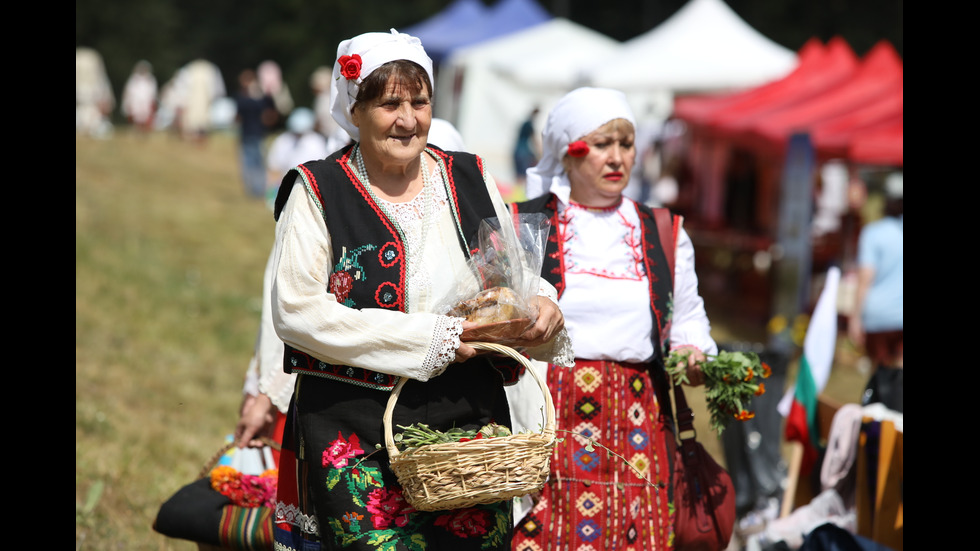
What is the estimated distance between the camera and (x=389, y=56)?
2.78 metres

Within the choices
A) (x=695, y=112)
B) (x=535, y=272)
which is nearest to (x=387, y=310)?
(x=535, y=272)

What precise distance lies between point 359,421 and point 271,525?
3.08 ft

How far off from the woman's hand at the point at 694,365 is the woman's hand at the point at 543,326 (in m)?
0.79

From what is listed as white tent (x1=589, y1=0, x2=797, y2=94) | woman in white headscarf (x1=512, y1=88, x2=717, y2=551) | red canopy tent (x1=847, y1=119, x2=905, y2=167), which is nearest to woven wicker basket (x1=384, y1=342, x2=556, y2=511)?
woman in white headscarf (x1=512, y1=88, x2=717, y2=551)

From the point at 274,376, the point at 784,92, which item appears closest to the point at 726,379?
the point at 274,376

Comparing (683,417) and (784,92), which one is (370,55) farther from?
(784,92)

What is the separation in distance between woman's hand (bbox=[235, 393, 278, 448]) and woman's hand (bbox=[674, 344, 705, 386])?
4.85 ft

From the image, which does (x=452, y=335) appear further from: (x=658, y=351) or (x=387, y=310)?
(x=658, y=351)

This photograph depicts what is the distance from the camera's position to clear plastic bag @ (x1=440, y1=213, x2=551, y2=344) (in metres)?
2.74

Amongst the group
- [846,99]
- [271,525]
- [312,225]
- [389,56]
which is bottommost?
[271,525]

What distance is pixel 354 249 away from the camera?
9.00 feet

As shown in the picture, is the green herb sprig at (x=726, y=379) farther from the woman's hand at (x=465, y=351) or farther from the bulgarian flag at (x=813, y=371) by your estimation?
the bulgarian flag at (x=813, y=371)

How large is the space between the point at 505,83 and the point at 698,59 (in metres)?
4.62

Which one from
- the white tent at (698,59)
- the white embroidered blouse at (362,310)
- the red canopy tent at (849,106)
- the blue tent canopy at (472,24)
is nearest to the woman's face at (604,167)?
the white embroidered blouse at (362,310)
